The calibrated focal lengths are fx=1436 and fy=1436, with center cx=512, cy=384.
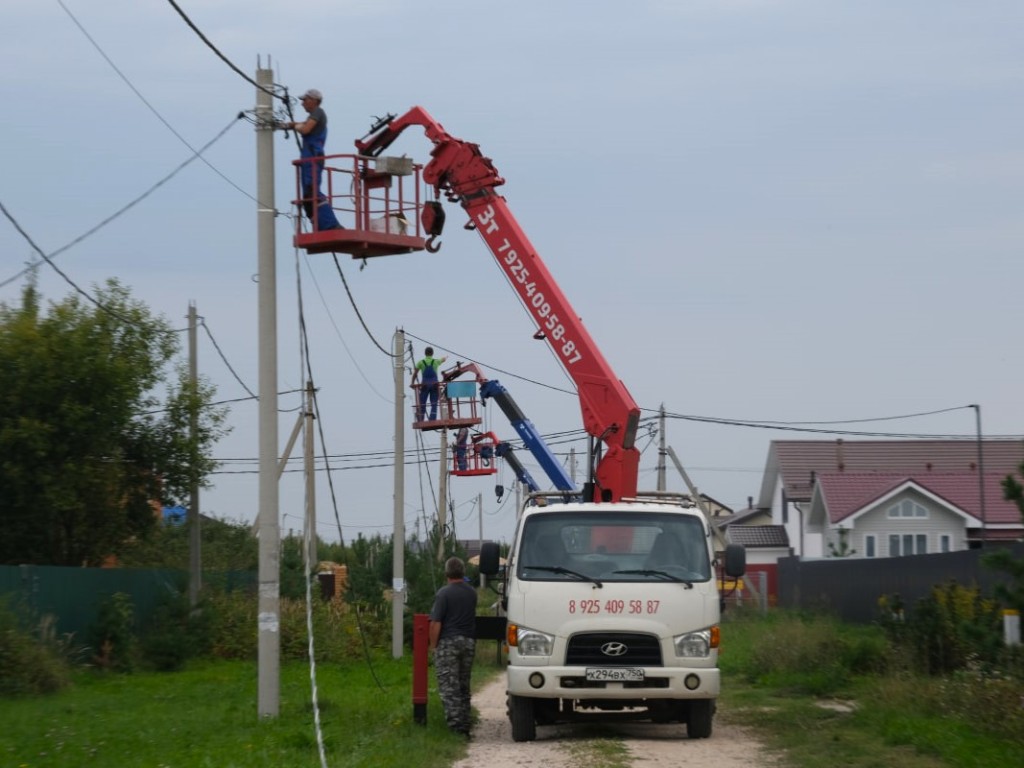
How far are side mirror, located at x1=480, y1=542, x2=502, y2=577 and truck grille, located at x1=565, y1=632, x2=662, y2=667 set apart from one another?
122 centimetres

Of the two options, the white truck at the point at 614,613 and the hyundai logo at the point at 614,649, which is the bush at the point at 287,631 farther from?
the hyundai logo at the point at 614,649

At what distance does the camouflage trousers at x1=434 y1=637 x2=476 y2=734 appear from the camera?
1517 centimetres

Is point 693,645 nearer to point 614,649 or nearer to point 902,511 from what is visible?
point 614,649

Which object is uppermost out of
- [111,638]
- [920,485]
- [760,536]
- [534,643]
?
[920,485]

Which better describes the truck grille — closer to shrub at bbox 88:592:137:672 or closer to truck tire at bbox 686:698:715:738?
truck tire at bbox 686:698:715:738

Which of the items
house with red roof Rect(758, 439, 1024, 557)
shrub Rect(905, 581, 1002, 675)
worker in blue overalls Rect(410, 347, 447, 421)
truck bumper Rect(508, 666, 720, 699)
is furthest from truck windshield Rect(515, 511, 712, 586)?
house with red roof Rect(758, 439, 1024, 557)

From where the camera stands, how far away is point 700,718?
15086 mm

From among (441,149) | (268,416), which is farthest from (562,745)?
(441,149)

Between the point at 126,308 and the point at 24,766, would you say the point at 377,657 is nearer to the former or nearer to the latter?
the point at 126,308

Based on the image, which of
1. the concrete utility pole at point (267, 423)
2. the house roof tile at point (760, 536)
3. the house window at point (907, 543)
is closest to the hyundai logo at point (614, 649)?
the concrete utility pole at point (267, 423)

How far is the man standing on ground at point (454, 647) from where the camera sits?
15.2 m

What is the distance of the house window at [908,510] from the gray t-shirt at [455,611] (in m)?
41.3

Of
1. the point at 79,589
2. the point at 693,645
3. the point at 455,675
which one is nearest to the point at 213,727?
the point at 455,675

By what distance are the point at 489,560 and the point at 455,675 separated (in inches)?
49.9
